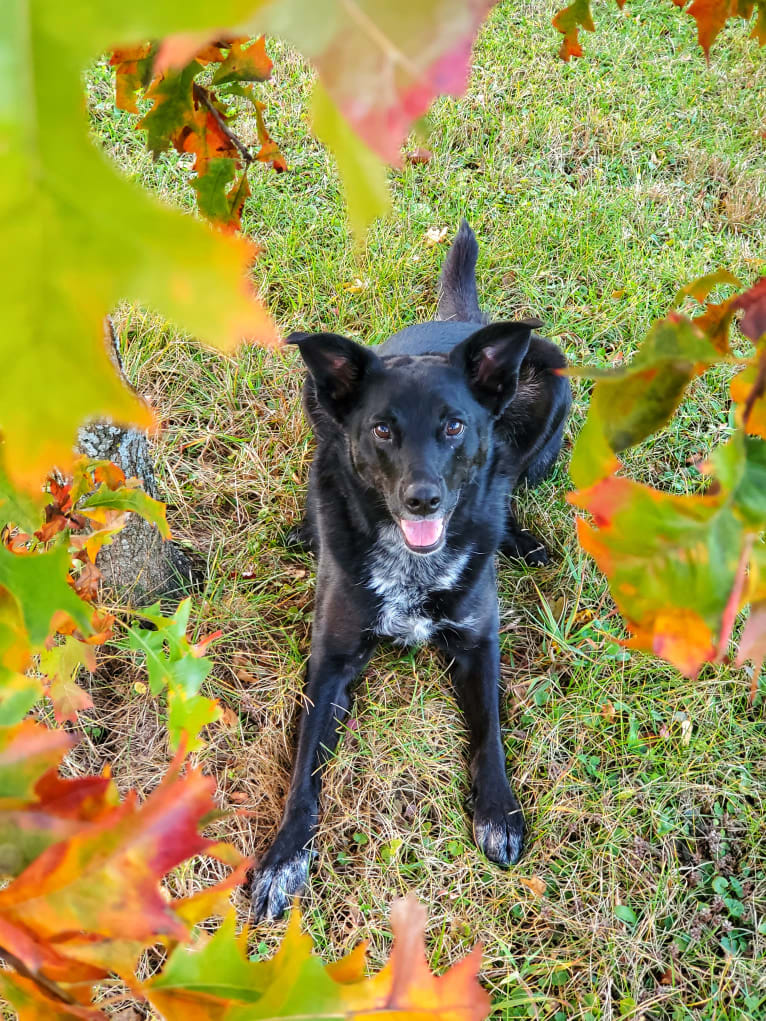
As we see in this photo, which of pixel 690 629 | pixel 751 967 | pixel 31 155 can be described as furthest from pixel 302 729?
pixel 31 155

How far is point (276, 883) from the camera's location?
232cm

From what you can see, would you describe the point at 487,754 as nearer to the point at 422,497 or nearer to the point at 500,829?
the point at 500,829

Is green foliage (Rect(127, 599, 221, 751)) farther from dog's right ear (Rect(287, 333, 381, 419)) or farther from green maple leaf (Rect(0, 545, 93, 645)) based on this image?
dog's right ear (Rect(287, 333, 381, 419))

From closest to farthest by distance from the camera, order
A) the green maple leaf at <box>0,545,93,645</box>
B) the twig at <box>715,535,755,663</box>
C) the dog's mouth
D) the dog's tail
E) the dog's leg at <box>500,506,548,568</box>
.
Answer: the twig at <box>715,535,755,663</box>
the green maple leaf at <box>0,545,93,645</box>
the dog's mouth
the dog's leg at <box>500,506,548,568</box>
the dog's tail

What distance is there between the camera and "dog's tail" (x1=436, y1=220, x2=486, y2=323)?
11.0 feet

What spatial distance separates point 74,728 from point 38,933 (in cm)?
216

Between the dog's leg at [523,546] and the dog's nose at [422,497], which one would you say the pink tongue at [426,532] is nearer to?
the dog's nose at [422,497]

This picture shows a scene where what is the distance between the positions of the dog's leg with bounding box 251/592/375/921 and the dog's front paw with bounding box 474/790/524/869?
521 millimetres

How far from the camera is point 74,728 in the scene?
2531mm

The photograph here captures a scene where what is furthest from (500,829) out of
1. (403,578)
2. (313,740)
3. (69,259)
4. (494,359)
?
(69,259)

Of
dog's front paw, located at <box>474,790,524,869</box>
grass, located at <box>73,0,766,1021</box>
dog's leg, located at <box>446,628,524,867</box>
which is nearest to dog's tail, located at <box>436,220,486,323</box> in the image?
grass, located at <box>73,0,766,1021</box>

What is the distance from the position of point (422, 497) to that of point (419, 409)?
1.00 feet

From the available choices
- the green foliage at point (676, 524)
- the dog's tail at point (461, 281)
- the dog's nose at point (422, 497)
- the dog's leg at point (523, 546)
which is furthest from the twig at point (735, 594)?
the dog's tail at point (461, 281)

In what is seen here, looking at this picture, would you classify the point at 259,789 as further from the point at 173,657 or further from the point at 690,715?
the point at 690,715
